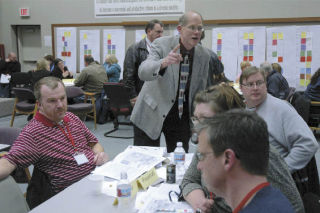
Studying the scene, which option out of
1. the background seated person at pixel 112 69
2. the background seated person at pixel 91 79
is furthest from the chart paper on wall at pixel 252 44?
the background seated person at pixel 91 79

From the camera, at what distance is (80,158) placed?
1.96 meters

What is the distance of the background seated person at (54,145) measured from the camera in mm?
1803

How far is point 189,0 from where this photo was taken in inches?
296

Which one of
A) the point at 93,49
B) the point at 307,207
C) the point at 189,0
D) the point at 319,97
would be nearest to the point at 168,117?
the point at 307,207

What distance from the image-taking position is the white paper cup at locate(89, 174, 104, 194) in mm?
1597

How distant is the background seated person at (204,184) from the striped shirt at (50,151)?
2.61 ft

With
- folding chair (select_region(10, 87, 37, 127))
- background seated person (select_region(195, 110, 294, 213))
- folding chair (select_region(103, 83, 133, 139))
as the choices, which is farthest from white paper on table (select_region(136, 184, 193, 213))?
folding chair (select_region(10, 87, 37, 127))

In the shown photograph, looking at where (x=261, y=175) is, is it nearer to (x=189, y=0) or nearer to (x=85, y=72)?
(x=85, y=72)

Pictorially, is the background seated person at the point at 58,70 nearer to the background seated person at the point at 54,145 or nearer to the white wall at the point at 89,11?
the white wall at the point at 89,11

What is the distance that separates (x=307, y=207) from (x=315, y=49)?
616 cm

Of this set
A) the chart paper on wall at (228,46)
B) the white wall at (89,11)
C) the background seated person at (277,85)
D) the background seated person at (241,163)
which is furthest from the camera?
the chart paper on wall at (228,46)

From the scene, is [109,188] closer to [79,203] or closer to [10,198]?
[79,203]

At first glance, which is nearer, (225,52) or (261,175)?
(261,175)

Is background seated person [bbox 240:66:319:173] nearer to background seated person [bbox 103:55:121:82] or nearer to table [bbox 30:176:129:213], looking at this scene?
table [bbox 30:176:129:213]
